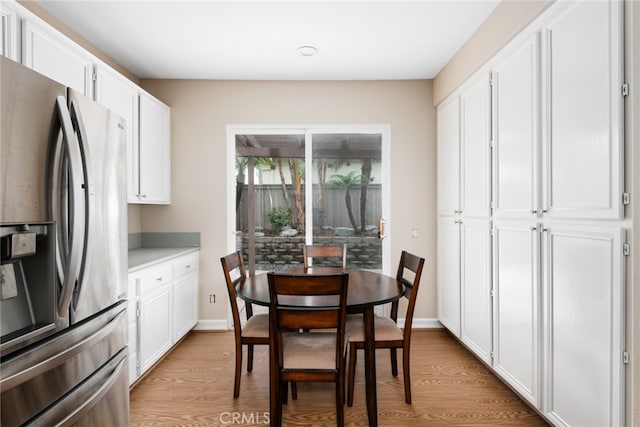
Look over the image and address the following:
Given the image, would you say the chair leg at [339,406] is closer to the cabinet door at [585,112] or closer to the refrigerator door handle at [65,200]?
the refrigerator door handle at [65,200]

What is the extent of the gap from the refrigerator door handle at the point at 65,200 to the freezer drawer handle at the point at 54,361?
0.48 feet

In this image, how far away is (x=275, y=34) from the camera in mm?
2871

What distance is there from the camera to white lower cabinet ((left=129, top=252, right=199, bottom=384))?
102 inches

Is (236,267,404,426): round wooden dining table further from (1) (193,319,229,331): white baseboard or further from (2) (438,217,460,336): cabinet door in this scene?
(1) (193,319,229,331): white baseboard

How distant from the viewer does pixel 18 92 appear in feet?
3.91

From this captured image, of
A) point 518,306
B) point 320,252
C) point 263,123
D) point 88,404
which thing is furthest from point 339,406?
point 263,123

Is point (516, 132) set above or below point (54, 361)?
above

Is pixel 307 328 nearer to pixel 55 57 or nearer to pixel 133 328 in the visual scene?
pixel 133 328

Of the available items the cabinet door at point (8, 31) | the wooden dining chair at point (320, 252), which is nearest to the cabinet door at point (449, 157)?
the wooden dining chair at point (320, 252)

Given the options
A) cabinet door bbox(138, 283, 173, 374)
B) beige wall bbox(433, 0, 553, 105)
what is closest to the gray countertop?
cabinet door bbox(138, 283, 173, 374)

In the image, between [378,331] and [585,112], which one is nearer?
[585,112]

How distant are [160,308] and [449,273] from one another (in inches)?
103

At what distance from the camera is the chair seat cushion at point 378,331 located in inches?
92.7

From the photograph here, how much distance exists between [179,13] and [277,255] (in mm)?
2388
